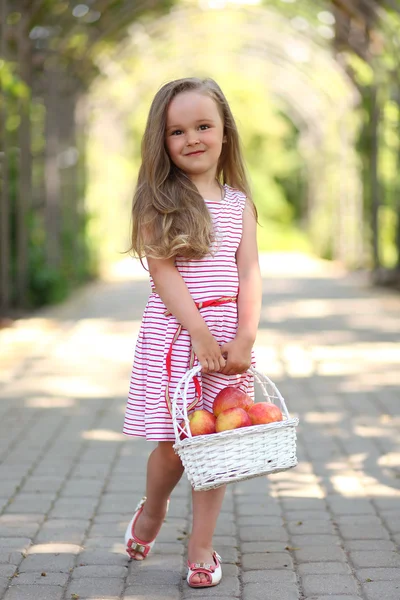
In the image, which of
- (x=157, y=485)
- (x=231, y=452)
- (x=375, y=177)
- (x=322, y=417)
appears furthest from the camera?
(x=375, y=177)

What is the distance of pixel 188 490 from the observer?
4.39 meters

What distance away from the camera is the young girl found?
10.2 feet

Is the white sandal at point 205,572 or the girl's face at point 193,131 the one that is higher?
the girl's face at point 193,131

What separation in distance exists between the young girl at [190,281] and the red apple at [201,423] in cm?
9

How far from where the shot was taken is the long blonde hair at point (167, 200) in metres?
3.12

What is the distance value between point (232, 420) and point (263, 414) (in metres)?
0.11

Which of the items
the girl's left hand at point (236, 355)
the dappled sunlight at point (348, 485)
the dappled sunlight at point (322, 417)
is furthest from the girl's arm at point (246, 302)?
the dappled sunlight at point (322, 417)

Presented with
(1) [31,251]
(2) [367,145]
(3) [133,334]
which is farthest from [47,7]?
(2) [367,145]

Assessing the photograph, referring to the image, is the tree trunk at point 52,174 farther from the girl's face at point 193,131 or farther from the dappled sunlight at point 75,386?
the girl's face at point 193,131

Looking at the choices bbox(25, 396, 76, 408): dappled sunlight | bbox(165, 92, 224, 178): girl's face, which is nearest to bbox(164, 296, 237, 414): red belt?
bbox(165, 92, 224, 178): girl's face

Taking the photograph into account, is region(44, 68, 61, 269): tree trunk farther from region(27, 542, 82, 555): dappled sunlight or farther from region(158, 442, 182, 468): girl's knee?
region(158, 442, 182, 468): girl's knee

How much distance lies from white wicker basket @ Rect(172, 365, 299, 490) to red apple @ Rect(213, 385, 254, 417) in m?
0.11

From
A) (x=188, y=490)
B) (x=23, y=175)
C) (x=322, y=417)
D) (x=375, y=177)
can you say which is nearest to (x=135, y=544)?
(x=188, y=490)

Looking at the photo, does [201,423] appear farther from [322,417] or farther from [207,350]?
[322,417]
